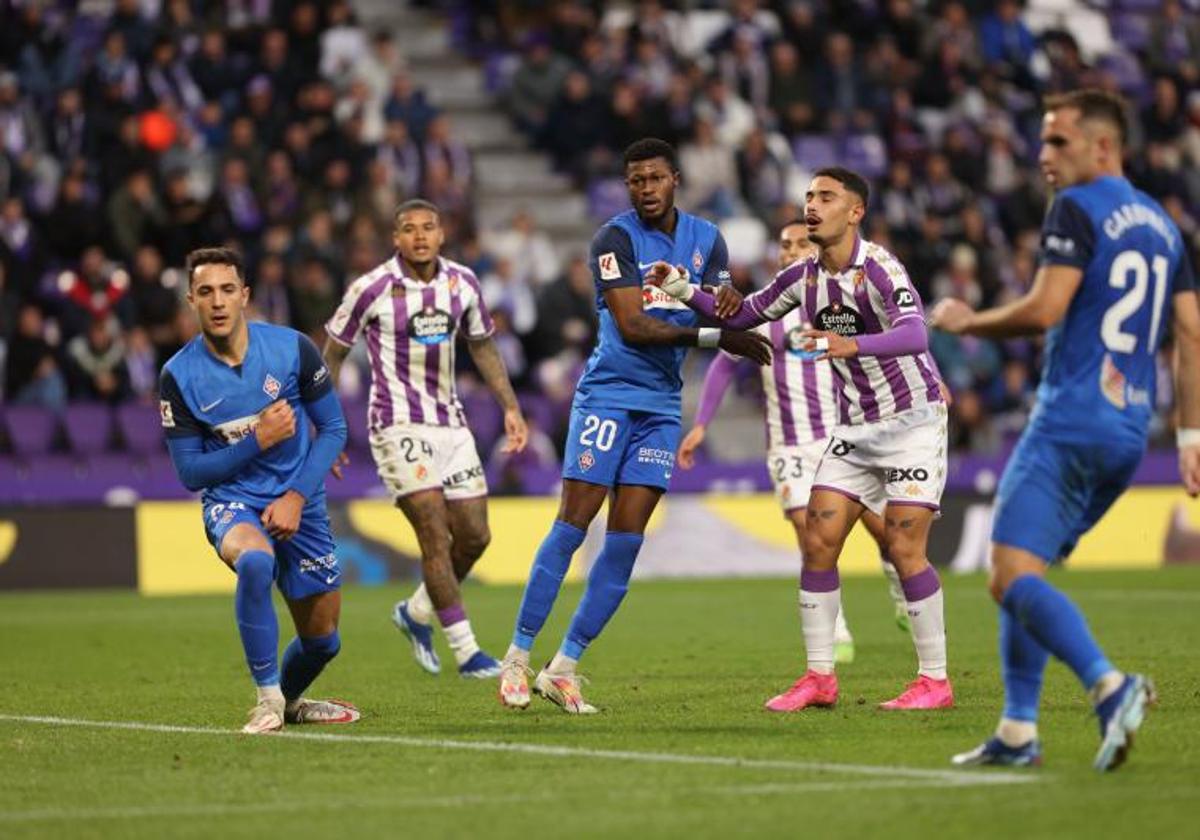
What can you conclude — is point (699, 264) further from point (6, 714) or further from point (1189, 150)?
point (1189, 150)

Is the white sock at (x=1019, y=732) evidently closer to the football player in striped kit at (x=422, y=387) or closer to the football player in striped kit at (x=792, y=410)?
the football player in striped kit at (x=422, y=387)

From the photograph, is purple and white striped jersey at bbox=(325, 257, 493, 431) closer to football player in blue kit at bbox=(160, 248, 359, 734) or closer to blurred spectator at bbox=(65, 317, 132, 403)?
football player in blue kit at bbox=(160, 248, 359, 734)

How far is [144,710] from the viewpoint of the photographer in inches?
449

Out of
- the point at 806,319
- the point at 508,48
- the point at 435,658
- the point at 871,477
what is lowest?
the point at 435,658

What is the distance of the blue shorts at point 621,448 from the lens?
1123 centimetres

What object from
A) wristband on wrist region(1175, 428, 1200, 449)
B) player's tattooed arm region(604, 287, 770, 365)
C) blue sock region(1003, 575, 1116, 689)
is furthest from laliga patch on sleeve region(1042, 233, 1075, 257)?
player's tattooed arm region(604, 287, 770, 365)

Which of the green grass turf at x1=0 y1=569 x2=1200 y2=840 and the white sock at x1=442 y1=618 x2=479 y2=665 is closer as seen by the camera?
the green grass turf at x1=0 y1=569 x2=1200 y2=840

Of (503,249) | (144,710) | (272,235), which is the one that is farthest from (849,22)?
(144,710)

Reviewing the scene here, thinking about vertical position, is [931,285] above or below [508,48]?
below

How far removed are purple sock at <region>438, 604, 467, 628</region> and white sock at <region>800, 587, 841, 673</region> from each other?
2834mm

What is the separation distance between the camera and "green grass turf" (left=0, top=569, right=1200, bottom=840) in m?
7.35

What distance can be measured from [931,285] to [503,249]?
519 centimetres

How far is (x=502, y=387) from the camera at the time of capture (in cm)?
1398

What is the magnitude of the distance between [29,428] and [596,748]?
46.6 feet
